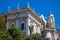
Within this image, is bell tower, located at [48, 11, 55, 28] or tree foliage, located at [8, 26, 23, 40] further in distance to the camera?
bell tower, located at [48, 11, 55, 28]

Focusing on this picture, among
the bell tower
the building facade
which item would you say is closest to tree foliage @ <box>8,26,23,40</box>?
the building facade

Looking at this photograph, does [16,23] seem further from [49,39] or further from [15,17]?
[49,39]

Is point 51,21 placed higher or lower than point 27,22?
higher

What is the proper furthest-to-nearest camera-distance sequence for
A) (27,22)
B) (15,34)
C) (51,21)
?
(51,21) < (27,22) < (15,34)

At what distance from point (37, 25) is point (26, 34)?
5336 millimetres

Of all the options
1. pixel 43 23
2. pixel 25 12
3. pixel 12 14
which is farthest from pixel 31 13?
pixel 43 23

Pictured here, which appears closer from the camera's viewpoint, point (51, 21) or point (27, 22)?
point (27, 22)

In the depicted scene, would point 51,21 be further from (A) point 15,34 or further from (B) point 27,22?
(A) point 15,34

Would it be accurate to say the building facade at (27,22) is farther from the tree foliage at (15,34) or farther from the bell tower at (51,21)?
the tree foliage at (15,34)

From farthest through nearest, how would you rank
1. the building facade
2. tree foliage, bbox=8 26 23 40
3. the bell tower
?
the bell tower, the building facade, tree foliage, bbox=8 26 23 40

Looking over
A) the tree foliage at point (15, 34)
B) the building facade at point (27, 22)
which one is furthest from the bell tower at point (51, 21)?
the tree foliage at point (15, 34)

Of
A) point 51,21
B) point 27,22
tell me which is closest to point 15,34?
point 27,22

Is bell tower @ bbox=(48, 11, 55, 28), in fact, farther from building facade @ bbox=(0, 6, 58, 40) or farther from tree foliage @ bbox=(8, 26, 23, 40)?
tree foliage @ bbox=(8, 26, 23, 40)

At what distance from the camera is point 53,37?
43344 millimetres
